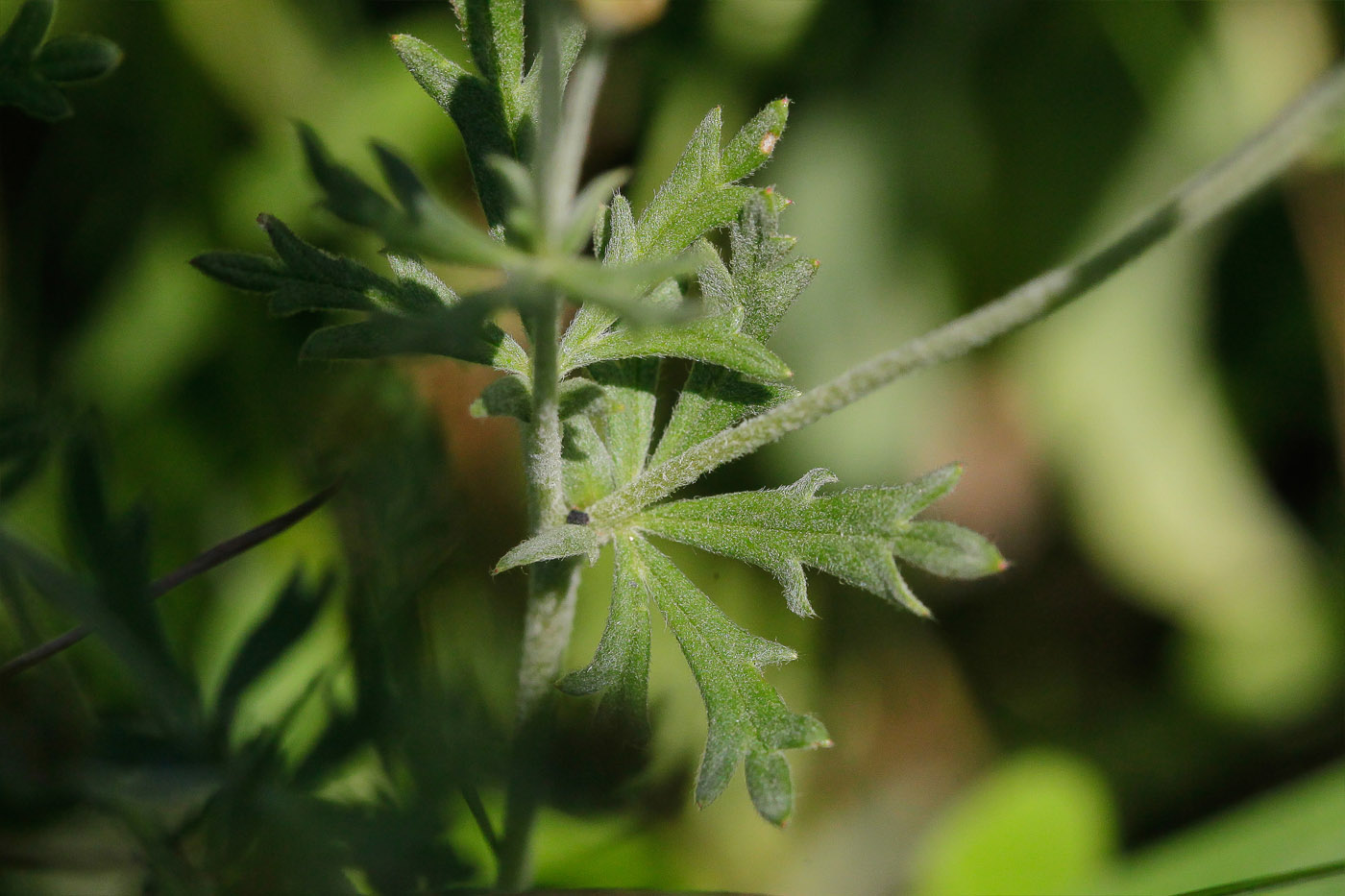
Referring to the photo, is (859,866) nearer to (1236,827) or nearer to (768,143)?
(1236,827)

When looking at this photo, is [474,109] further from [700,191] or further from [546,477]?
[546,477]

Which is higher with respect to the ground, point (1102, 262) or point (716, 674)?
point (1102, 262)

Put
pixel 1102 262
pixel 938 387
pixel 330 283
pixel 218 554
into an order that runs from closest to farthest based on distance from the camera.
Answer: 1. pixel 1102 262
2. pixel 330 283
3. pixel 218 554
4. pixel 938 387

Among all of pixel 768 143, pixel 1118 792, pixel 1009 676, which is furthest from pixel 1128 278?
pixel 768 143

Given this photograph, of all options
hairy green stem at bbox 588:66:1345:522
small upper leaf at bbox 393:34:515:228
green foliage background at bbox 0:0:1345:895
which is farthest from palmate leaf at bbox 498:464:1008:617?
green foliage background at bbox 0:0:1345:895

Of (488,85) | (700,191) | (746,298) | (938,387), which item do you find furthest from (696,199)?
(938,387)

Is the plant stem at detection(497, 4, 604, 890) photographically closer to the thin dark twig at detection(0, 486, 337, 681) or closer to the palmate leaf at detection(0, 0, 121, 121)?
the thin dark twig at detection(0, 486, 337, 681)
